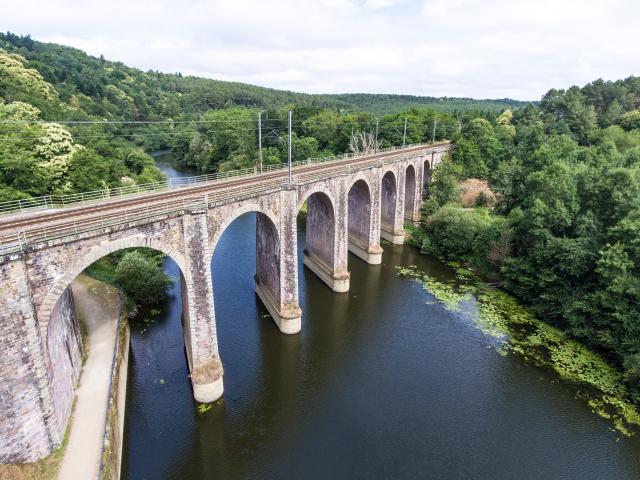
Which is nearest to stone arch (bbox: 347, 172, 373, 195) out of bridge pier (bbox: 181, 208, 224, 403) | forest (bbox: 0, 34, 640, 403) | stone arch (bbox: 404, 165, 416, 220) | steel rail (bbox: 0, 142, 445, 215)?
steel rail (bbox: 0, 142, 445, 215)

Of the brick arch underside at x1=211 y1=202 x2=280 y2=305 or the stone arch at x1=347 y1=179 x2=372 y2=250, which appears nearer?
the brick arch underside at x1=211 y1=202 x2=280 y2=305

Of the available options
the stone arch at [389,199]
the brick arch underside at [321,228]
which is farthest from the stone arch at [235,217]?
the stone arch at [389,199]

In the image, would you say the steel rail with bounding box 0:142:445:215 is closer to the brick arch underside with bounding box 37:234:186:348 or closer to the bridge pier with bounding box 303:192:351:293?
the brick arch underside with bounding box 37:234:186:348

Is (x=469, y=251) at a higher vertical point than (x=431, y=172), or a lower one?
lower

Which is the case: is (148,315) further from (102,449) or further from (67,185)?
(102,449)

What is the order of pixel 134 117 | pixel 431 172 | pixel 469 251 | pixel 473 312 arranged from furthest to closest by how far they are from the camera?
pixel 134 117 < pixel 431 172 < pixel 469 251 < pixel 473 312

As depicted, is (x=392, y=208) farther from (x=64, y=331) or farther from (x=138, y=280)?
(x=64, y=331)

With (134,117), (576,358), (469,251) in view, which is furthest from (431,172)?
(134,117)
